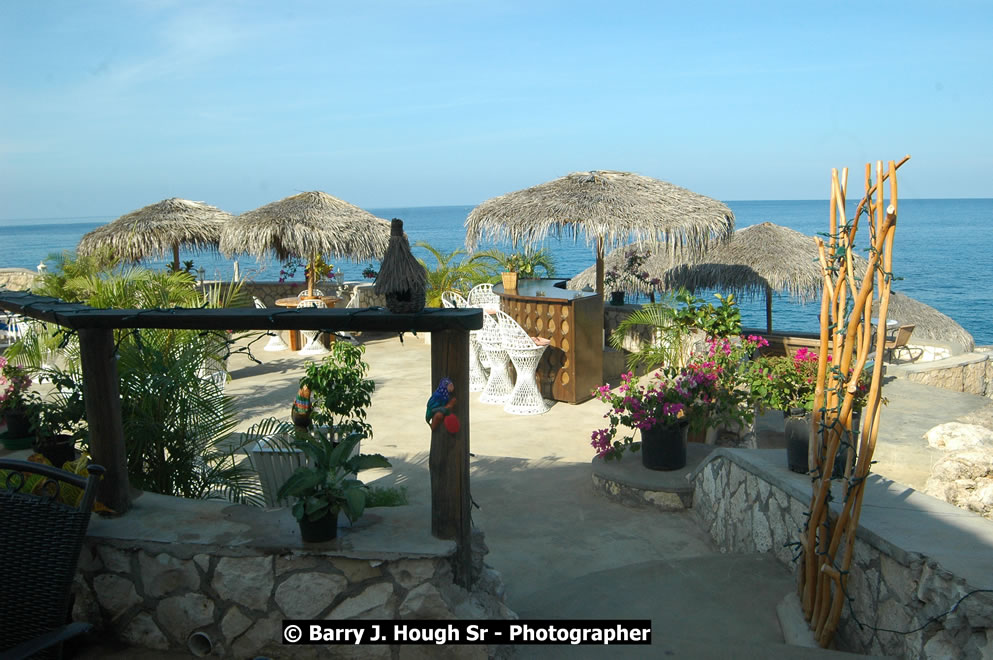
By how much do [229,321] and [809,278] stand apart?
10.1 m

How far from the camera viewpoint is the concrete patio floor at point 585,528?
10.5 ft

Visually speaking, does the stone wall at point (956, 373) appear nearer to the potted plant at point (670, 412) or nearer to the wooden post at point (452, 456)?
the potted plant at point (670, 412)

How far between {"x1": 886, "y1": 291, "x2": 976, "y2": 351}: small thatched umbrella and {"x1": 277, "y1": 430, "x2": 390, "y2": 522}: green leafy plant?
13.3 metres

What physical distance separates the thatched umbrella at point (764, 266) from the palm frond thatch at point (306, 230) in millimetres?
5630

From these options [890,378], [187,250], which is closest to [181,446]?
[890,378]

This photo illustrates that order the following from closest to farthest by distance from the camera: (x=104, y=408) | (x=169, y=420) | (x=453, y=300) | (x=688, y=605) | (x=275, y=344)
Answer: (x=104, y=408) < (x=688, y=605) < (x=169, y=420) < (x=453, y=300) < (x=275, y=344)

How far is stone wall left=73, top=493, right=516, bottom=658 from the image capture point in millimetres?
2705

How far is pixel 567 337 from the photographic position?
26.7 feet

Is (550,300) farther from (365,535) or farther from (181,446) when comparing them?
(365,535)

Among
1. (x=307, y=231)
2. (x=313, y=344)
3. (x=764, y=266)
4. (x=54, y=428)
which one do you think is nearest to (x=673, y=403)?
(x=54, y=428)

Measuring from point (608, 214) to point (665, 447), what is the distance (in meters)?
4.17

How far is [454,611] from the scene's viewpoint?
2.69 metres

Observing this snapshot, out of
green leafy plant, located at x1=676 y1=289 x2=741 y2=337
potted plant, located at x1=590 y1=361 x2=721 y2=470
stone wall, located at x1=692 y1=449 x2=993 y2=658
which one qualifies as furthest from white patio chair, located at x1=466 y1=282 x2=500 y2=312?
stone wall, located at x1=692 y1=449 x2=993 y2=658

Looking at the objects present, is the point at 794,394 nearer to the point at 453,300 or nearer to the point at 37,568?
the point at 37,568
